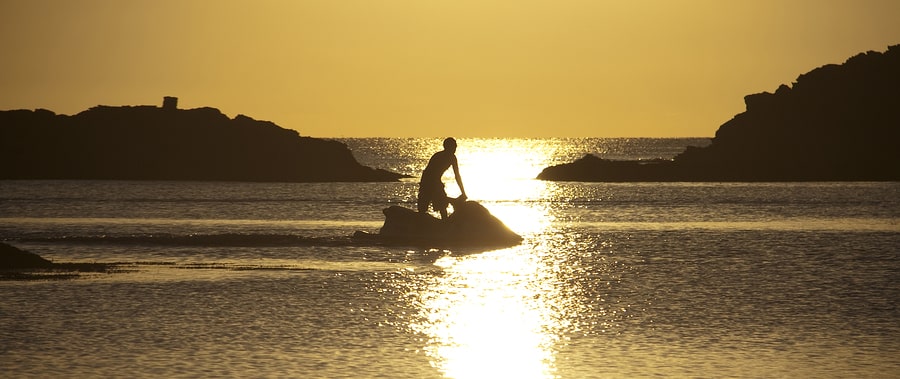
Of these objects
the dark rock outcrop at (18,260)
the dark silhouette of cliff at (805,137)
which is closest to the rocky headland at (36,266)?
the dark rock outcrop at (18,260)

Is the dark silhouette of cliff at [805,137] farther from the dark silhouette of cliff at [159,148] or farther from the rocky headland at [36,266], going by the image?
the rocky headland at [36,266]

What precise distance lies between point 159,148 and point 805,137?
79.0m

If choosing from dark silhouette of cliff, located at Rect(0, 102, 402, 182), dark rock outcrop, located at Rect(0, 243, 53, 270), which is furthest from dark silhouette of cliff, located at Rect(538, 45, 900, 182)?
dark rock outcrop, located at Rect(0, 243, 53, 270)

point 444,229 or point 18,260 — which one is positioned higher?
point 444,229

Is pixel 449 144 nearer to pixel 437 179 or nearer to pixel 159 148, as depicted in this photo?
pixel 437 179

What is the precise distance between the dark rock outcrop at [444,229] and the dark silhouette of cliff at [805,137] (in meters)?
111

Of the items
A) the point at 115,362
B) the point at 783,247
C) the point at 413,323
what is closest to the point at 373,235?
the point at 783,247

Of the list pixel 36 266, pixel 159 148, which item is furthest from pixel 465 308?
pixel 159 148

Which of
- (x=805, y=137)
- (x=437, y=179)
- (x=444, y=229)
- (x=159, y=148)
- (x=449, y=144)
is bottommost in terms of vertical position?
(x=444, y=229)

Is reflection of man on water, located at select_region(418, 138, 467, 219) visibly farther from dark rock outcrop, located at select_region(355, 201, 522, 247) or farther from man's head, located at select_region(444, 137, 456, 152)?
dark rock outcrop, located at select_region(355, 201, 522, 247)

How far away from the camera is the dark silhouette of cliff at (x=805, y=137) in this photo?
494 ft

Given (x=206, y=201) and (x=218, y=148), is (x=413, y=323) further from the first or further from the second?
(x=218, y=148)

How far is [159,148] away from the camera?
172m

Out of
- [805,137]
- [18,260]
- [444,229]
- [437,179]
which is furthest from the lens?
[805,137]
